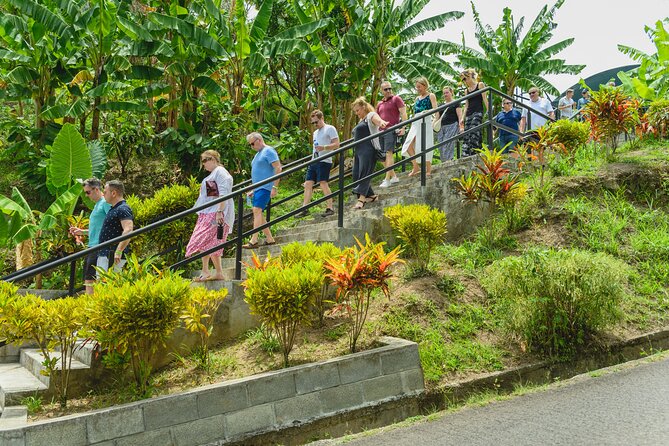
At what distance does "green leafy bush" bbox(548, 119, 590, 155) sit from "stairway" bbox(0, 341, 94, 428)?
24.3 feet

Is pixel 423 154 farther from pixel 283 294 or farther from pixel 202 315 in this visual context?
pixel 202 315

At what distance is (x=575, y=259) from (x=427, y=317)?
1.59 meters

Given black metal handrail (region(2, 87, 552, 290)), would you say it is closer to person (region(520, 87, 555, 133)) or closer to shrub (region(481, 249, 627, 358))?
person (region(520, 87, 555, 133))

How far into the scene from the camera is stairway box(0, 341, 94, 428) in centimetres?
488

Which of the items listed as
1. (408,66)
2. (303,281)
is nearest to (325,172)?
(303,281)

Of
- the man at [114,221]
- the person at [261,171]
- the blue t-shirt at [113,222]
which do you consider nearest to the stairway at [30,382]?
the man at [114,221]

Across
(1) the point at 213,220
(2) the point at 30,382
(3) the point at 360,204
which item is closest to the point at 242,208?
(1) the point at 213,220

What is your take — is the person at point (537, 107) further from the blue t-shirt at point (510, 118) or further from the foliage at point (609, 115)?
the foliage at point (609, 115)

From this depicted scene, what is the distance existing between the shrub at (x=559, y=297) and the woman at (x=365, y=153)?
3113mm

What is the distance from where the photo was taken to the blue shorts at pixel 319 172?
9195mm

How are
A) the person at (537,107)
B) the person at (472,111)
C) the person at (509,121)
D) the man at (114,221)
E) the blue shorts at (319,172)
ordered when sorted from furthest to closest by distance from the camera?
the person at (537,107) < the person at (509,121) < the person at (472,111) < the blue shorts at (319,172) < the man at (114,221)

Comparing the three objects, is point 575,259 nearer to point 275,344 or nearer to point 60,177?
point 275,344

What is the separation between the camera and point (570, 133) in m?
9.70

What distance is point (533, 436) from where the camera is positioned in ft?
14.7
